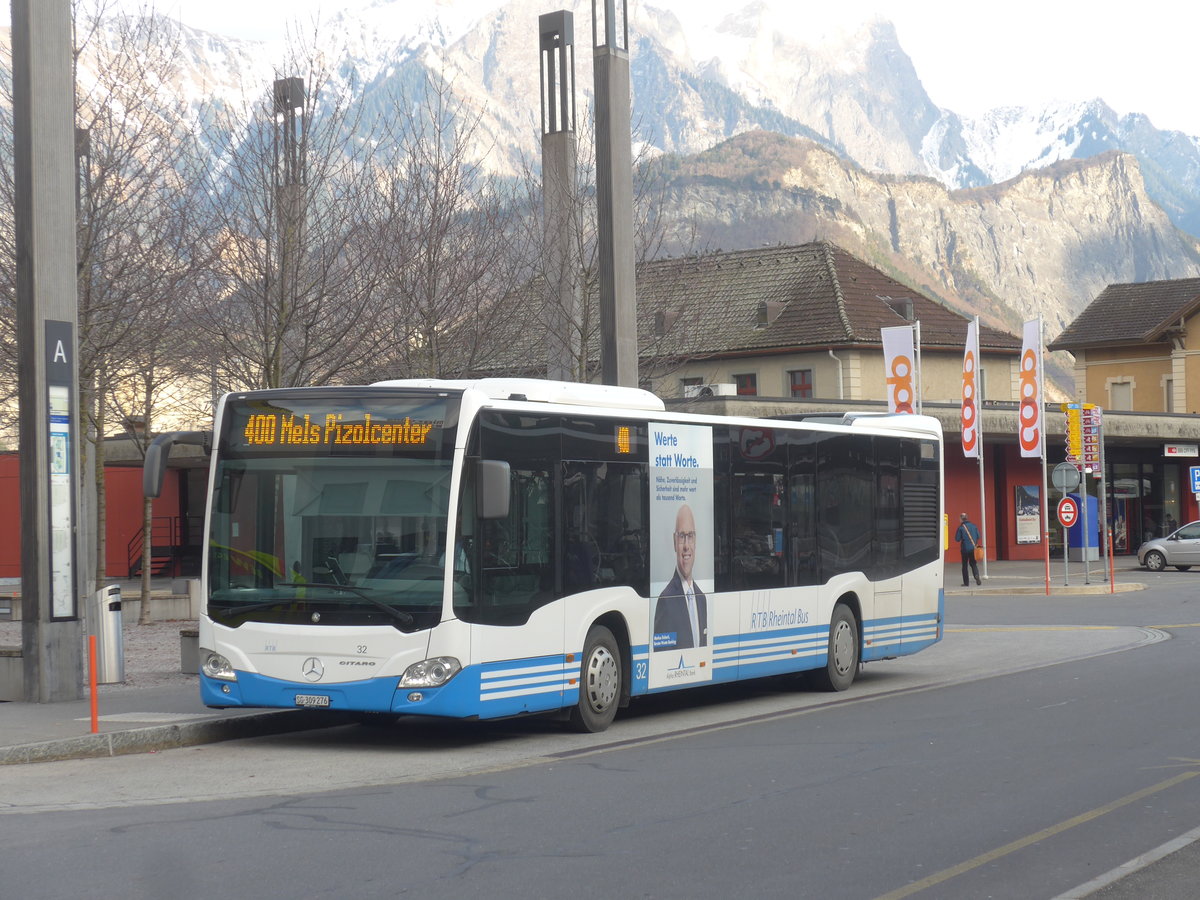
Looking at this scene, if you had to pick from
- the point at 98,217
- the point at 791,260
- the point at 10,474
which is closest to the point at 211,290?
the point at 98,217

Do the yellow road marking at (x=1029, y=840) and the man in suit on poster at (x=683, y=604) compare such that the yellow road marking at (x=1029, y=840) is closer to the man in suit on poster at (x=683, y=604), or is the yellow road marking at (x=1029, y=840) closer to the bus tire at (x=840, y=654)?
the man in suit on poster at (x=683, y=604)

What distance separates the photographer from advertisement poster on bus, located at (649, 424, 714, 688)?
1356cm

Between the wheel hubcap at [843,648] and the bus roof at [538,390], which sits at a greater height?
the bus roof at [538,390]

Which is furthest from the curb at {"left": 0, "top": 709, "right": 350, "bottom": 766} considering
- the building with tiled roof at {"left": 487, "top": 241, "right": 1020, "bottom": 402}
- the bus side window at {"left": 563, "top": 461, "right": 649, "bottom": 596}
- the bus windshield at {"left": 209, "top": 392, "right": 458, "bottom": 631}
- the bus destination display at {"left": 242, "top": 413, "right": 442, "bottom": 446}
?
the building with tiled roof at {"left": 487, "top": 241, "right": 1020, "bottom": 402}

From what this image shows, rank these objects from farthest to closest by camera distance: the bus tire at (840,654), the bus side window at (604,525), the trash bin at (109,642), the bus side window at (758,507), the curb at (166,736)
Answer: the bus tire at (840,654) < the trash bin at (109,642) < the bus side window at (758,507) < the bus side window at (604,525) < the curb at (166,736)

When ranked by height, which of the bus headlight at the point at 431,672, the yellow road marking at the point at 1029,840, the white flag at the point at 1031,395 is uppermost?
the white flag at the point at 1031,395

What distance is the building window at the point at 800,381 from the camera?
57281 mm

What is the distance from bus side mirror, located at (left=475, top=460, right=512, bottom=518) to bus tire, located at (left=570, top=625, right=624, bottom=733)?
1.74 meters

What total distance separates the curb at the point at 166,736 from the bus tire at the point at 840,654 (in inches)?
202

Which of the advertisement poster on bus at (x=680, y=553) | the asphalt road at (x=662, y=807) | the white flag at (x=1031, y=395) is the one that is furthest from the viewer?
the white flag at (x=1031, y=395)

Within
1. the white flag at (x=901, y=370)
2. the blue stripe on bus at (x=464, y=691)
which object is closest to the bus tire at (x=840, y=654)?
the blue stripe on bus at (x=464, y=691)

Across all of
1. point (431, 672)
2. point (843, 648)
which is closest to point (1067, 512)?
point (843, 648)

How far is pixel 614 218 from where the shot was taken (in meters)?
19.3

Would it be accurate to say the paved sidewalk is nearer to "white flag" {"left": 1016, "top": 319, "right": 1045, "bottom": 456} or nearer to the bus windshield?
the bus windshield
